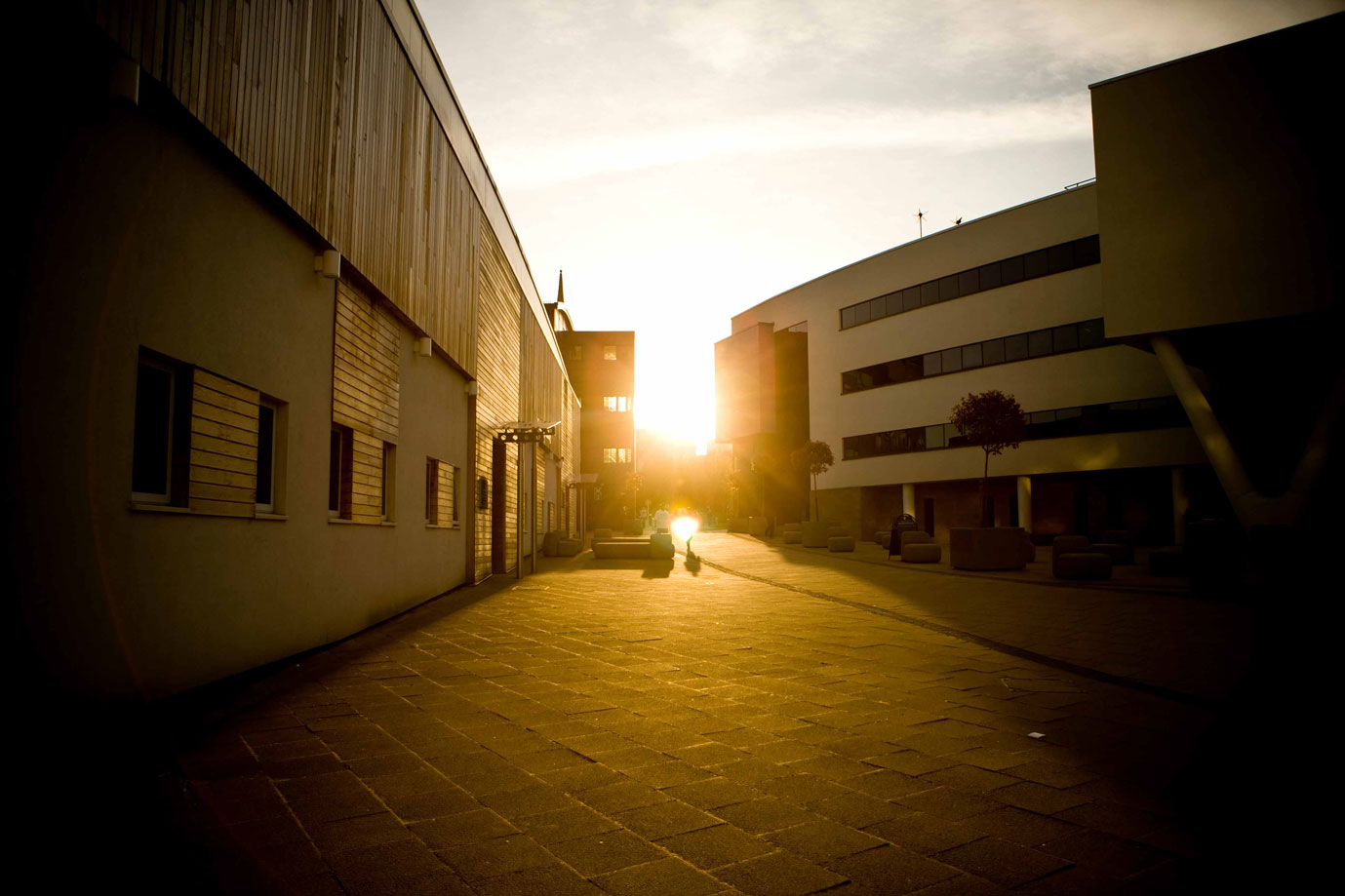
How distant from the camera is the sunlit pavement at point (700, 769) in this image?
2852 mm

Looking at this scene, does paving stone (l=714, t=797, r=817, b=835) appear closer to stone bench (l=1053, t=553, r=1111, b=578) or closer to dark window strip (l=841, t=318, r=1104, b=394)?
stone bench (l=1053, t=553, r=1111, b=578)

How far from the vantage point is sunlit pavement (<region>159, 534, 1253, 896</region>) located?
285 cm

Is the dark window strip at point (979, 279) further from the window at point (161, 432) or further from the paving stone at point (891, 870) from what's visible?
the paving stone at point (891, 870)

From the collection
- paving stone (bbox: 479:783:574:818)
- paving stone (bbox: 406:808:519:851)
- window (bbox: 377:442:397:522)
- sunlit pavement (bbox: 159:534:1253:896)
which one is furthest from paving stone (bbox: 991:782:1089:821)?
window (bbox: 377:442:397:522)

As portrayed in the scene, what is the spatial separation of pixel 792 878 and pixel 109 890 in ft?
7.23

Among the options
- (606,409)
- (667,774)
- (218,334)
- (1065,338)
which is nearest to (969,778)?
(667,774)

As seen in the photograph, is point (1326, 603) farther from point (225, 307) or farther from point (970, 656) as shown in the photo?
point (225, 307)

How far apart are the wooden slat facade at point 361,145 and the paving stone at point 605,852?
4.37m

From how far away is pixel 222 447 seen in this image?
6.09 m

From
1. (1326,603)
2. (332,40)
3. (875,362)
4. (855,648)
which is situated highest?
(875,362)

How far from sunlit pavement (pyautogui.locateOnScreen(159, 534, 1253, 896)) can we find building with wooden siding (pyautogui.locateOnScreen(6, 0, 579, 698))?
3.09ft

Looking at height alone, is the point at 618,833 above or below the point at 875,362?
below

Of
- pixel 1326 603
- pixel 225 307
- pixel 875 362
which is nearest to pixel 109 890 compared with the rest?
pixel 225 307

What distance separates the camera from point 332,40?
25.6ft
